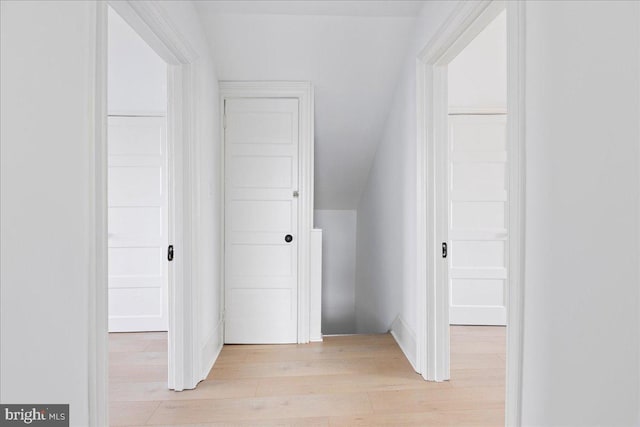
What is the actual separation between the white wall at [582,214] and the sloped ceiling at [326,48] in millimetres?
1732

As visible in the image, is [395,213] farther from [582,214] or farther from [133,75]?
[133,75]

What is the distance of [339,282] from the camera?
201 inches

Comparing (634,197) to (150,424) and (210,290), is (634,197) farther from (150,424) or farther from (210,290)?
(210,290)

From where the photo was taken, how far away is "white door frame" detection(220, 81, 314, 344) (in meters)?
3.29

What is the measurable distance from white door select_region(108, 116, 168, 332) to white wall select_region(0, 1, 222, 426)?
242 cm

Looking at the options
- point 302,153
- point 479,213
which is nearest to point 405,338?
point 479,213

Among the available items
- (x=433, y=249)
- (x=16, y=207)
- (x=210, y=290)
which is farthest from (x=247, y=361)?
(x=16, y=207)

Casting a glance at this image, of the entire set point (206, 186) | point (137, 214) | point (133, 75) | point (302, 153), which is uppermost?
point (133, 75)

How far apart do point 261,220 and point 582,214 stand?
2505mm

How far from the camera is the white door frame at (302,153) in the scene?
329 centimetres

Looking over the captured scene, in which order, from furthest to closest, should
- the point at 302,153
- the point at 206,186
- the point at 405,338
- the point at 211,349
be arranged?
1. the point at 302,153
2. the point at 405,338
3. the point at 211,349
4. the point at 206,186

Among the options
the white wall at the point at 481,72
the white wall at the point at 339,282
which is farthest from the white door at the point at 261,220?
the white wall at the point at 339,282

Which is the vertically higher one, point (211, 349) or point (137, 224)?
point (137, 224)

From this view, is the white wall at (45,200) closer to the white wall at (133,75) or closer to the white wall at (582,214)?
the white wall at (582,214)
